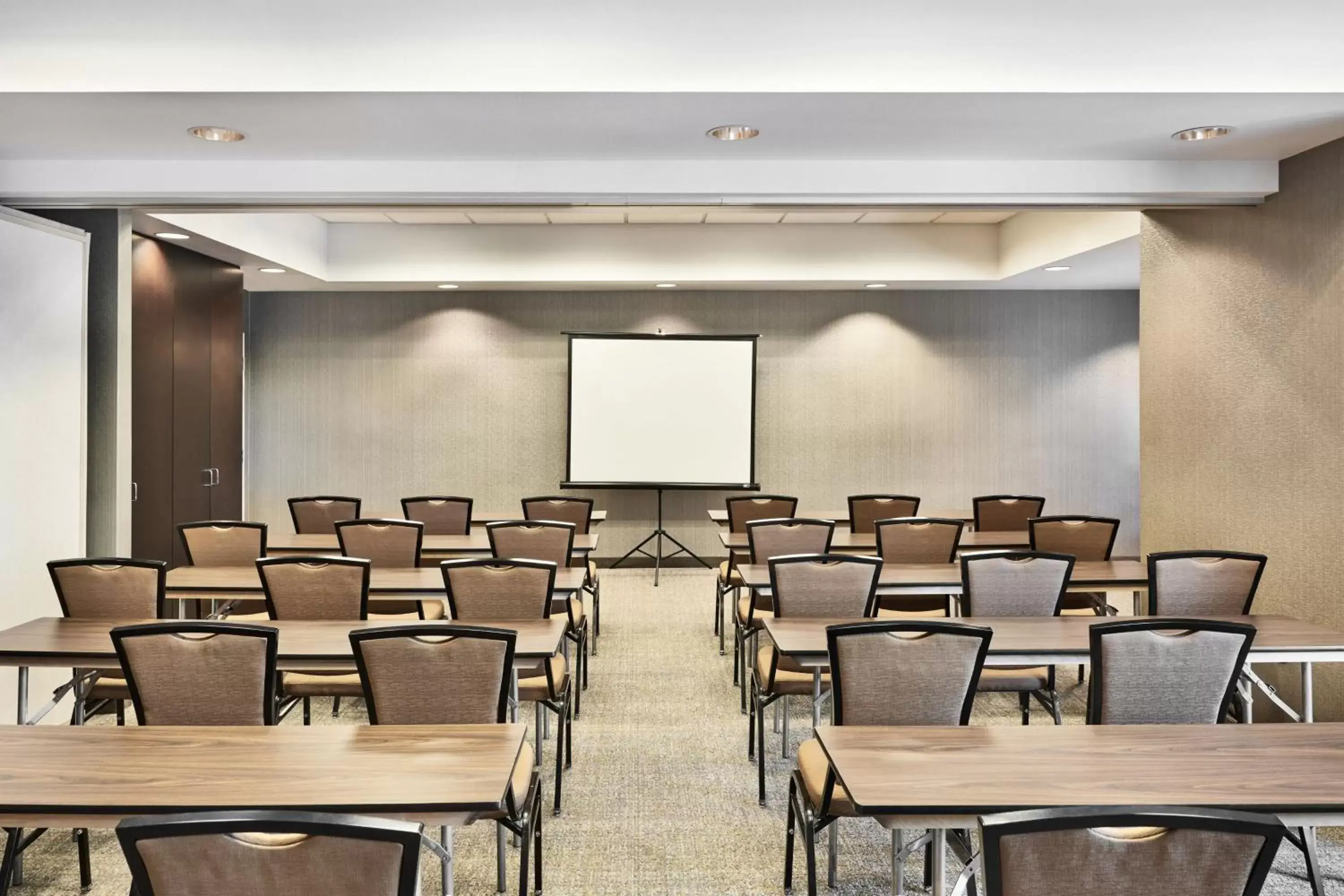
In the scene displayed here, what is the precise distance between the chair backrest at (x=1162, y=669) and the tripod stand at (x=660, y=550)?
6650mm

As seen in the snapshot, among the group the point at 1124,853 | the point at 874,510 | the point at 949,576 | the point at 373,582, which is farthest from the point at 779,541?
the point at 1124,853

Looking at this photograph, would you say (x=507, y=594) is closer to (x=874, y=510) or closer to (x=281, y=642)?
(x=281, y=642)

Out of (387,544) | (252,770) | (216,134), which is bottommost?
(252,770)

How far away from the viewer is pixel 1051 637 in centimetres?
336

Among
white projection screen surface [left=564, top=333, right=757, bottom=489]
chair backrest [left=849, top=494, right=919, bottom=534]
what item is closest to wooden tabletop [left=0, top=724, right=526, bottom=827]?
chair backrest [left=849, top=494, right=919, bottom=534]

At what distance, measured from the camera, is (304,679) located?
12.5 feet

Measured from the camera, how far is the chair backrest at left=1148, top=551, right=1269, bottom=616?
12.6 ft

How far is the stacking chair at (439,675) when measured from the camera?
271cm

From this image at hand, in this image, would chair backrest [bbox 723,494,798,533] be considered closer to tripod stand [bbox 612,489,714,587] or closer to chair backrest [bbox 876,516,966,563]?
chair backrest [bbox 876,516,966,563]

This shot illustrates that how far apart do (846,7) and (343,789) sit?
3.01 metres

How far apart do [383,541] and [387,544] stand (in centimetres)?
3

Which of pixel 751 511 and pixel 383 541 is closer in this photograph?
pixel 383 541

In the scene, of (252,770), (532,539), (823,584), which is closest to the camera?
(252,770)

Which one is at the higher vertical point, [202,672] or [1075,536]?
[1075,536]
